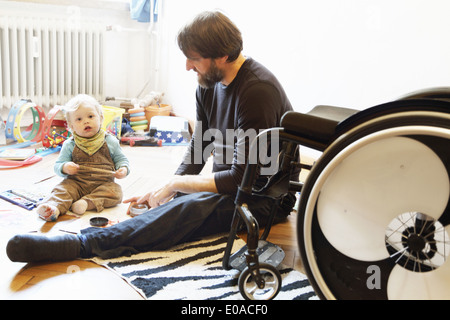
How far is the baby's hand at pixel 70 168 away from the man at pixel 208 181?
357mm

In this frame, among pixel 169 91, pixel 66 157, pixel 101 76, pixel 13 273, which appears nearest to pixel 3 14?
pixel 101 76

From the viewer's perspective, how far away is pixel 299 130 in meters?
0.88

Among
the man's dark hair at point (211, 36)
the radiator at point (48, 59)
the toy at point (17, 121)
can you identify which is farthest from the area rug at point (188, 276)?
the radiator at point (48, 59)

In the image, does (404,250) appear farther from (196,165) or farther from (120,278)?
(196,165)

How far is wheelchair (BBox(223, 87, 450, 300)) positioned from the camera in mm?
766

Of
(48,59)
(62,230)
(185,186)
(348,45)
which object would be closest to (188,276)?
(185,186)

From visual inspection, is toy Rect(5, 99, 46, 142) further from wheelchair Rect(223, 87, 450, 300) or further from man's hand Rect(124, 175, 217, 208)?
wheelchair Rect(223, 87, 450, 300)

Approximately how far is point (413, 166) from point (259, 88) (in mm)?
585

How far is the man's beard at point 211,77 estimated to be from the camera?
134cm

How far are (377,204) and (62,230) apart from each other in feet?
3.36

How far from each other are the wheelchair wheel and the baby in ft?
3.20

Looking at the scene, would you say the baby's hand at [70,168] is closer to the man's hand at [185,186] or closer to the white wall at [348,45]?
the man's hand at [185,186]

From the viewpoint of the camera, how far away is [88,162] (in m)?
1.67

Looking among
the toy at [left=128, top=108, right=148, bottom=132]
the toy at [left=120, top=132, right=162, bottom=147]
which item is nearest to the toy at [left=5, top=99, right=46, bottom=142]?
the toy at [left=120, top=132, right=162, bottom=147]
